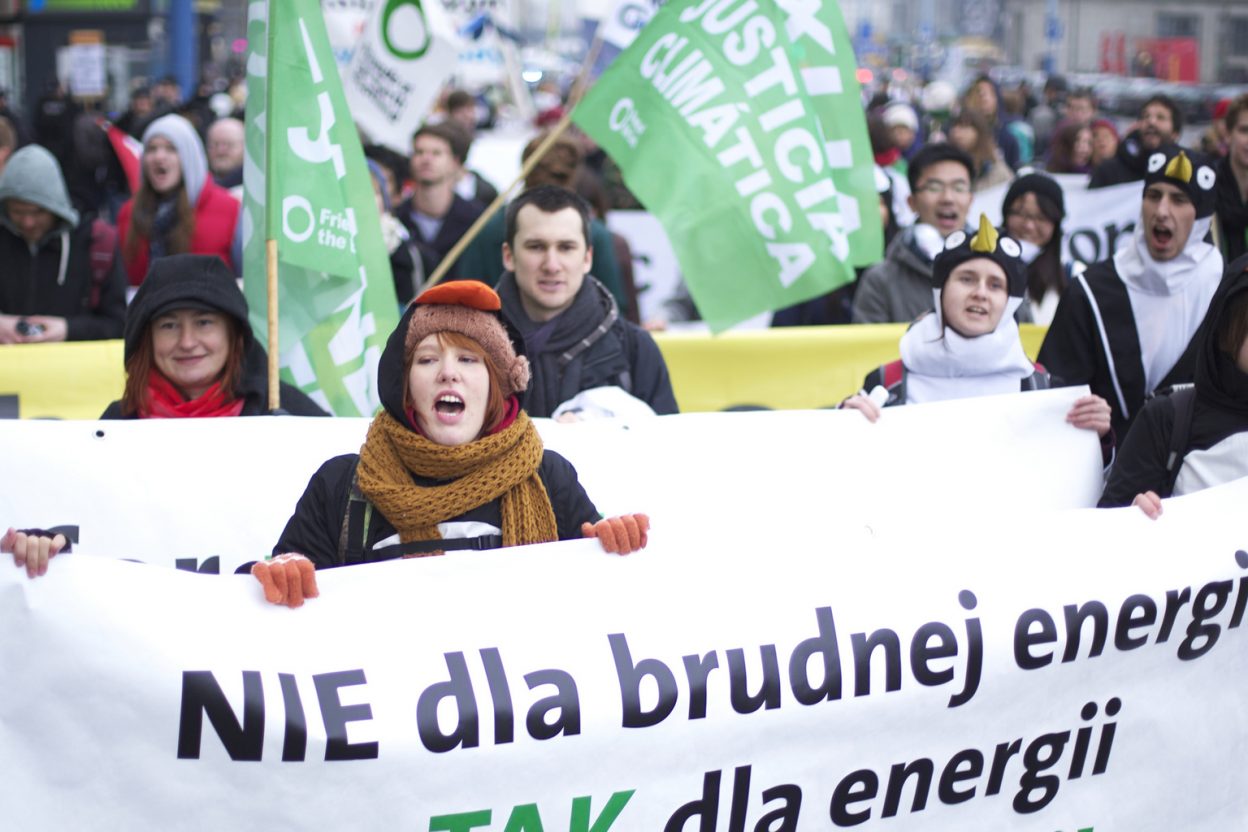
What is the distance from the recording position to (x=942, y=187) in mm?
6508

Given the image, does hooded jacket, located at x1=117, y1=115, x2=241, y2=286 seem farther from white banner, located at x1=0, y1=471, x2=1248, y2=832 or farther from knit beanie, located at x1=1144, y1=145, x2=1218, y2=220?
white banner, located at x1=0, y1=471, x2=1248, y2=832

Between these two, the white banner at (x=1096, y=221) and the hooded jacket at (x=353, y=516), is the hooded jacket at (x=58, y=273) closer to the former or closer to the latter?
the hooded jacket at (x=353, y=516)

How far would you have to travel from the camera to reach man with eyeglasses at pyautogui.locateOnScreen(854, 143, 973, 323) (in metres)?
6.33

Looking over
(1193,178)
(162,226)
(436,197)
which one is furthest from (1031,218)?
(162,226)

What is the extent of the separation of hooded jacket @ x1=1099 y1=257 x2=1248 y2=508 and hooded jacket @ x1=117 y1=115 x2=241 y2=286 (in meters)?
4.08

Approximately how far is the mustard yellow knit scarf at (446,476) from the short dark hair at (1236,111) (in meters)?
4.77

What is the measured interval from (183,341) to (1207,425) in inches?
101

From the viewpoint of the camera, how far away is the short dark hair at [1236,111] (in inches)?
271

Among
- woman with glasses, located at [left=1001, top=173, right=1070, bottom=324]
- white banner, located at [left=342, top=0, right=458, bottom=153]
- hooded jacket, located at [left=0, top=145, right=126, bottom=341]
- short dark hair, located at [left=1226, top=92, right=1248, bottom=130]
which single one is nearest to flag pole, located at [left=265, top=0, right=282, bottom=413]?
hooded jacket, located at [left=0, top=145, right=126, bottom=341]

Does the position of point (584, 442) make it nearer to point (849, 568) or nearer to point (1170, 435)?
point (849, 568)

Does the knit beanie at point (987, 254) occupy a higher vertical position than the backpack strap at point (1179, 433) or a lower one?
higher

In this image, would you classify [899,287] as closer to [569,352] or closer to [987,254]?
[987,254]

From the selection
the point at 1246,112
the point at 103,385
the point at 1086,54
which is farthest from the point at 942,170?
the point at 1086,54

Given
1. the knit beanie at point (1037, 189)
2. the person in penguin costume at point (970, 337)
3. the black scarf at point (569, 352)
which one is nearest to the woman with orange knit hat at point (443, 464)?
the black scarf at point (569, 352)
